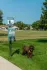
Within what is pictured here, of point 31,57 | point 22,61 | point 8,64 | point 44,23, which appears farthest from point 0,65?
point 44,23

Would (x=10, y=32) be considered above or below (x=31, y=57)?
above

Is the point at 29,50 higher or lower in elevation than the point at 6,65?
higher

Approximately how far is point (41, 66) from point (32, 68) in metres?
0.53

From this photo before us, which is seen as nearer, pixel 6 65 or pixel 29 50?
pixel 6 65

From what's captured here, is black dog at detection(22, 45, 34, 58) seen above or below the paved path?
above

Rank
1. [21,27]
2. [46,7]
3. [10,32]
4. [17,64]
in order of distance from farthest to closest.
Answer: [21,27], [46,7], [10,32], [17,64]

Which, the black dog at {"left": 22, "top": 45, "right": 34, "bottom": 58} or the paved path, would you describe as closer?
the paved path

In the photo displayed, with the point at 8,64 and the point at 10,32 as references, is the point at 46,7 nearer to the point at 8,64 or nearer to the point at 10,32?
the point at 10,32

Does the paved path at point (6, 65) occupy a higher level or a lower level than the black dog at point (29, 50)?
lower

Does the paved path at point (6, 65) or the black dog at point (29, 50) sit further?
the black dog at point (29, 50)

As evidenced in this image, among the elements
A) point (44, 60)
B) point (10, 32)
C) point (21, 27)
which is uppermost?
point (10, 32)

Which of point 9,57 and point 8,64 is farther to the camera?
point 9,57

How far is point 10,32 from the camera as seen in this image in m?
12.5

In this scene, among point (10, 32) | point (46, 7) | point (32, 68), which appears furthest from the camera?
point (46, 7)
